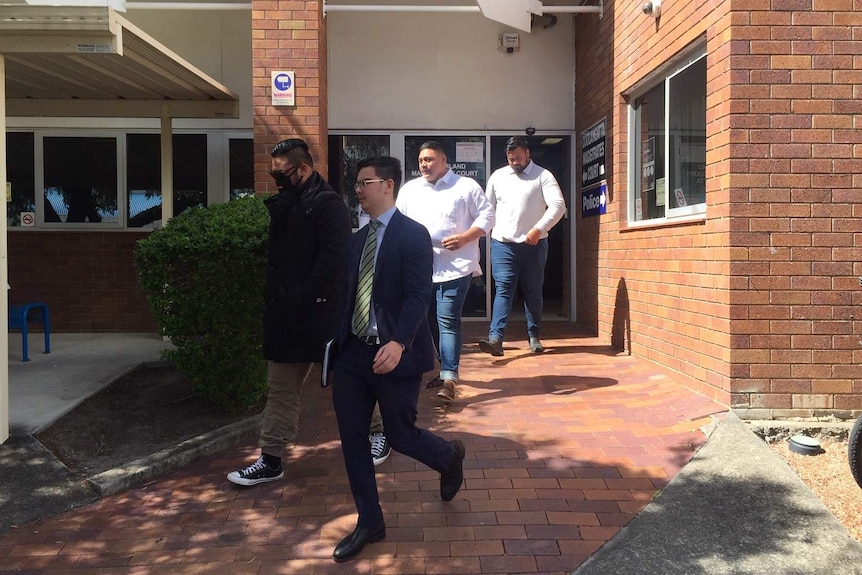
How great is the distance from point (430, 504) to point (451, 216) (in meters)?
2.35

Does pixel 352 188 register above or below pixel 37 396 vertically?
above

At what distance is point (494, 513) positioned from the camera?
11.5 ft

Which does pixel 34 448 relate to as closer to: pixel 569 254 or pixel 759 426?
pixel 759 426

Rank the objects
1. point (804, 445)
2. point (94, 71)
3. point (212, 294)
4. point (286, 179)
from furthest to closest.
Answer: point (94, 71) < point (212, 294) < point (804, 445) < point (286, 179)

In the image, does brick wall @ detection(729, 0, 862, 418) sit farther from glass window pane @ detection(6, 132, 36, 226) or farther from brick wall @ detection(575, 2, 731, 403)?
glass window pane @ detection(6, 132, 36, 226)

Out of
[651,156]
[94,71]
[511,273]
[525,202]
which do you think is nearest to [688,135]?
[651,156]

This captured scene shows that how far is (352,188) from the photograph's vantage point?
872cm

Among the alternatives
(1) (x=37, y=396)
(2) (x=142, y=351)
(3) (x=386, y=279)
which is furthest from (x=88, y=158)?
(3) (x=386, y=279)

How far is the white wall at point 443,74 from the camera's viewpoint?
8.45 meters

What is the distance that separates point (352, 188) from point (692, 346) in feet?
16.4

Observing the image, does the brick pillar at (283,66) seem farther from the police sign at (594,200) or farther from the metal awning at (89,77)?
the police sign at (594,200)

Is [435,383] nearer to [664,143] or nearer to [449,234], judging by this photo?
[449,234]

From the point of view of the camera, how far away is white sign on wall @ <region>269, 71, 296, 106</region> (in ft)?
22.0

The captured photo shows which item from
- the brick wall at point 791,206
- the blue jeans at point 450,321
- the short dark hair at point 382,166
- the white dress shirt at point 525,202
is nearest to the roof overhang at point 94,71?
the short dark hair at point 382,166
